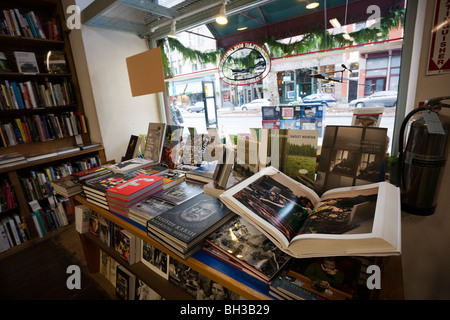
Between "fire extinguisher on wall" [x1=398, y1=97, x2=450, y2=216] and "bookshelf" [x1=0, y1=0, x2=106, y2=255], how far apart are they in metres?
2.84

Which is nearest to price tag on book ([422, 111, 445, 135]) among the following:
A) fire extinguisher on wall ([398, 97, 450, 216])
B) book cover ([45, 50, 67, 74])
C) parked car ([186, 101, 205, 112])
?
fire extinguisher on wall ([398, 97, 450, 216])

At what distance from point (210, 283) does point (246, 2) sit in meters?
2.05

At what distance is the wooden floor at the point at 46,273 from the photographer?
163 centimetres

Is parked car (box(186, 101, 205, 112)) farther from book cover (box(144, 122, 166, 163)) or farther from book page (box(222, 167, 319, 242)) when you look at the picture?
book page (box(222, 167, 319, 242))

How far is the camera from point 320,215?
65 cm

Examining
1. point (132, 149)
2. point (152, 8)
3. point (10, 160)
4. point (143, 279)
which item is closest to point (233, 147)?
point (143, 279)

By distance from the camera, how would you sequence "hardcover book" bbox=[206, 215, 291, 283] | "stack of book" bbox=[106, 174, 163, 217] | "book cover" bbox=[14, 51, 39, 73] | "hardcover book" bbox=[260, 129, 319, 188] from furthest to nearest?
"book cover" bbox=[14, 51, 39, 73]
"stack of book" bbox=[106, 174, 163, 217]
"hardcover book" bbox=[260, 129, 319, 188]
"hardcover book" bbox=[206, 215, 291, 283]

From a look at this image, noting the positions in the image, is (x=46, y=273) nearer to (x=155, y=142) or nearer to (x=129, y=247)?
(x=129, y=247)

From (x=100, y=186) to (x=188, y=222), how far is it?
2.18 feet

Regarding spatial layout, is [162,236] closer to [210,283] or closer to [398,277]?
[210,283]

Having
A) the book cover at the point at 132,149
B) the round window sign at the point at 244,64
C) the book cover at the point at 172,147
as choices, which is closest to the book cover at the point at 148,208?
the book cover at the point at 172,147

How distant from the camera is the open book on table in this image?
1.60 feet

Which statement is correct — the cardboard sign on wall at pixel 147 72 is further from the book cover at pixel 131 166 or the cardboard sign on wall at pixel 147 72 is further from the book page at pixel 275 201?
the book page at pixel 275 201

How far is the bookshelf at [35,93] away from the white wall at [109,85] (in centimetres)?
16
